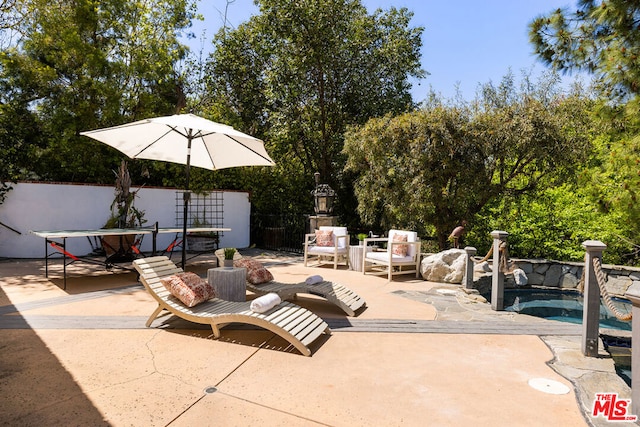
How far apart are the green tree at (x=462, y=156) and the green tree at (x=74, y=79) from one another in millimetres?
7083

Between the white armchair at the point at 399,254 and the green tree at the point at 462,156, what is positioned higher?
the green tree at the point at 462,156

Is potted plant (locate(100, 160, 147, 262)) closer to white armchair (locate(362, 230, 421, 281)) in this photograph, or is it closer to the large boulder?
white armchair (locate(362, 230, 421, 281))

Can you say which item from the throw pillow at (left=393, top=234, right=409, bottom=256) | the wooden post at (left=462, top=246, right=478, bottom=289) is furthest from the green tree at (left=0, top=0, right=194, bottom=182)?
the wooden post at (left=462, top=246, right=478, bottom=289)

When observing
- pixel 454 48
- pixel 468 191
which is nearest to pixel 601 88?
pixel 468 191

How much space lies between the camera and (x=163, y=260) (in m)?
4.50

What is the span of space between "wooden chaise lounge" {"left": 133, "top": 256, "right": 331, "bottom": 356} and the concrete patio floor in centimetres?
14

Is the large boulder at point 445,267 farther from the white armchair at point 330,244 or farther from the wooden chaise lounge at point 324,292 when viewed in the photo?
the wooden chaise lounge at point 324,292


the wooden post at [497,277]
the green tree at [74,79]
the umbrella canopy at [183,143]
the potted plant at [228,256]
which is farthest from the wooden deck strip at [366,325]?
the green tree at [74,79]

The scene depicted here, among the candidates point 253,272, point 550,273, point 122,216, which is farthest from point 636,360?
point 122,216

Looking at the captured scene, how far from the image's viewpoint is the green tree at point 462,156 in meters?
7.95

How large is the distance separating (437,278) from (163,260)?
4716 millimetres

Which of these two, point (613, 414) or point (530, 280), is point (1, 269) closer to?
point (613, 414)

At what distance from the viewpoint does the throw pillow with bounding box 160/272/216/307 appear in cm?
384

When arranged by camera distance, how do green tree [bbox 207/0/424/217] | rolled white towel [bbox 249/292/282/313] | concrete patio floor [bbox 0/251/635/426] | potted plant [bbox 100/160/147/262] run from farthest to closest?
green tree [bbox 207/0/424/217] → potted plant [bbox 100/160/147/262] → rolled white towel [bbox 249/292/282/313] → concrete patio floor [bbox 0/251/635/426]
